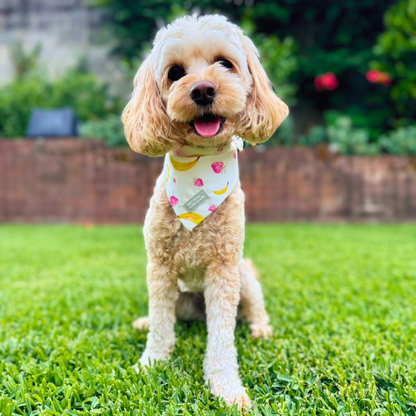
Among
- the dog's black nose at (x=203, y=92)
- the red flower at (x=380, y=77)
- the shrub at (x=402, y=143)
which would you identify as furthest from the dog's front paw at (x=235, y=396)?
the red flower at (x=380, y=77)

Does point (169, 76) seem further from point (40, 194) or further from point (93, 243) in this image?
point (40, 194)

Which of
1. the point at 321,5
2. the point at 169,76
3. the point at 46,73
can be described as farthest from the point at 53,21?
the point at 169,76

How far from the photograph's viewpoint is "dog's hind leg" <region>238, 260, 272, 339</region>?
2322 mm

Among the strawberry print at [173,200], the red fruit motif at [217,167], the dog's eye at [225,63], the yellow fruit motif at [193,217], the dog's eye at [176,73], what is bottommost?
the yellow fruit motif at [193,217]

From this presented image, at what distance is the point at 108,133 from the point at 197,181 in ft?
21.3

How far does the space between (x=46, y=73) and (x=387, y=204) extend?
933 cm

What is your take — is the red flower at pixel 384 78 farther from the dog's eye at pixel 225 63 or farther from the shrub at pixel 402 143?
the dog's eye at pixel 225 63

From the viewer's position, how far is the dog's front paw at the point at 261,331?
232 cm

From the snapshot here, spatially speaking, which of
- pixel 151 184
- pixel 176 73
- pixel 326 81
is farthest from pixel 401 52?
pixel 176 73

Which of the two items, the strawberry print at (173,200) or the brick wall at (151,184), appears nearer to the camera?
the strawberry print at (173,200)

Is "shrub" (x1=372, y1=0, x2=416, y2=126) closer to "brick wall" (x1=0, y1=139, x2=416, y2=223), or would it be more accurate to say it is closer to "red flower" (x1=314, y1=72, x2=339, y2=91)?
"red flower" (x1=314, y1=72, x2=339, y2=91)

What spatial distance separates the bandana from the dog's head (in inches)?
3.6

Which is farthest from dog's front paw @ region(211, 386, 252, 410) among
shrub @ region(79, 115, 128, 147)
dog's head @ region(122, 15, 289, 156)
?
shrub @ region(79, 115, 128, 147)

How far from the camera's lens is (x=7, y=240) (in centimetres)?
593
